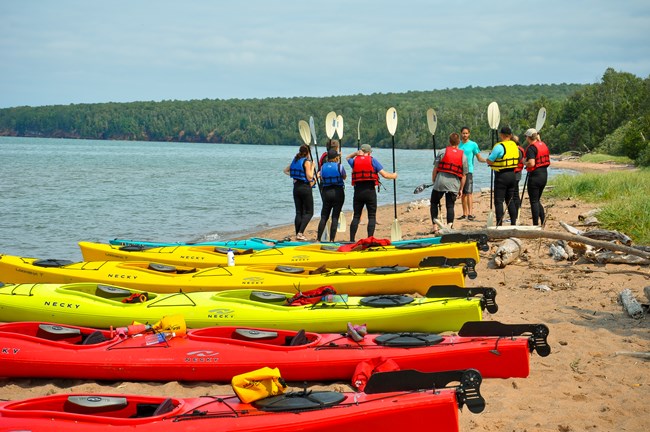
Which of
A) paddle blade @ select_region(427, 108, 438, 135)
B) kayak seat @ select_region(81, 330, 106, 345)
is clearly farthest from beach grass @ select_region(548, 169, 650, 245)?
kayak seat @ select_region(81, 330, 106, 345)

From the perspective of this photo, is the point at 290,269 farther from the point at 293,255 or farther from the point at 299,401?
the point at 299,401

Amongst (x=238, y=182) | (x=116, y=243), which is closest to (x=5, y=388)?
(x=116, y=243)

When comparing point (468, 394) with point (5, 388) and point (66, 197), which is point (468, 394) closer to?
point (5, 388)

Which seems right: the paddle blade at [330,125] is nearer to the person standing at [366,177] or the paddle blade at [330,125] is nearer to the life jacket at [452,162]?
the person standing at [366,177]

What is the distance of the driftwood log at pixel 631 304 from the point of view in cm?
550

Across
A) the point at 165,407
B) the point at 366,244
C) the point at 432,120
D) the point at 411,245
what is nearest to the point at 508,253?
the point at 411,245

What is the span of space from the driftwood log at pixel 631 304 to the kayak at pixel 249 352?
68.1 inches

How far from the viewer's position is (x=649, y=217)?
8336mm

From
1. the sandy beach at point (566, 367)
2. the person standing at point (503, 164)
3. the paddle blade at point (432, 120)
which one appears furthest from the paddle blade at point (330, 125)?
the sandy beach at point (566, 367)

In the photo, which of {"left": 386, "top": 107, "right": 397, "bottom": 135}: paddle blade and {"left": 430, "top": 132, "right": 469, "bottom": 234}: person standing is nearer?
{"left": 430, "top": 132, "right": 469, "bottom": 234}: person standing

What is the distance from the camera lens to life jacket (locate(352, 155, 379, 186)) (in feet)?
29.2

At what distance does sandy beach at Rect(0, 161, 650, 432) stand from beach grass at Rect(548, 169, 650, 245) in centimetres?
145

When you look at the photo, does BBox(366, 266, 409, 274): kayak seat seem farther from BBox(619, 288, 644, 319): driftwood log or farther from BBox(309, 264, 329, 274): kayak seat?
BBox(619, 288, 644, 319): driftwood log

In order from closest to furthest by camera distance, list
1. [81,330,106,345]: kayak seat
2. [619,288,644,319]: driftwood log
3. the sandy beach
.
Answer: the sandy beach → [81,330,106,345]: kayak seat → [619,288,644,319]: driftwood log
